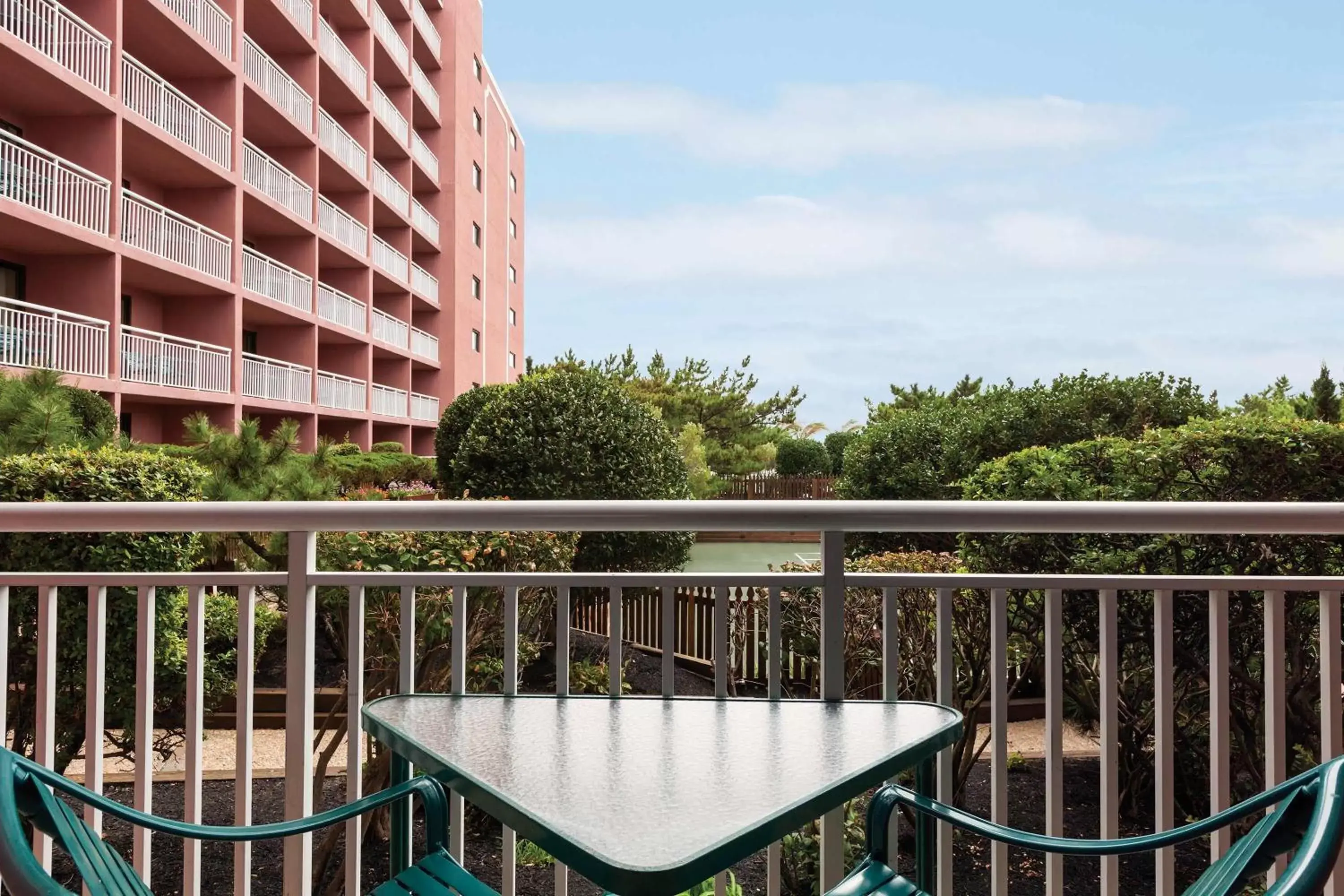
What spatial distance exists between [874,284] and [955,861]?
7776 cm

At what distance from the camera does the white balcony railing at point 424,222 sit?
22.6 metres

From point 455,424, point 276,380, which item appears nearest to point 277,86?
point 276,380

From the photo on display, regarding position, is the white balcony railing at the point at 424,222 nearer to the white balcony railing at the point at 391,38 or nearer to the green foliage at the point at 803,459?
the white balcony railing at the point at 391,38

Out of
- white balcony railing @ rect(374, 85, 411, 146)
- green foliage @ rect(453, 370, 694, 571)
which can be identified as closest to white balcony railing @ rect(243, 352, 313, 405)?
white balcony railing @ rect(374, 85, 411, 146)

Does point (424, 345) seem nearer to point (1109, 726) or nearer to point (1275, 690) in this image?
point (1109, 726)

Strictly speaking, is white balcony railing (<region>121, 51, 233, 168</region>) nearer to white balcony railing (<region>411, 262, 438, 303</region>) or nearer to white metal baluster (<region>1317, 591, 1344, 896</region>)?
white balcony railing (<region>411, 262, 438, 303</region>)

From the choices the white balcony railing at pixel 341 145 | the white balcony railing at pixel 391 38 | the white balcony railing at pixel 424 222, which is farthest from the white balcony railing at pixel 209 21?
the white balcony railing at pixel 424 222

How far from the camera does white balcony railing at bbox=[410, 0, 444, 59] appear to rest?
74.1 ft

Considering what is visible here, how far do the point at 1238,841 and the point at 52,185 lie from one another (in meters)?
12.8

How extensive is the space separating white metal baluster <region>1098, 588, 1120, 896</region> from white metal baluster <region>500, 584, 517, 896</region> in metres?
1.19

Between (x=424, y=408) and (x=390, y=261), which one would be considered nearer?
(x=390, y=261)

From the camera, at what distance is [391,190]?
21.1m

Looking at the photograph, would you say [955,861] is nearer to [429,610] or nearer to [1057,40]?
[429,610]

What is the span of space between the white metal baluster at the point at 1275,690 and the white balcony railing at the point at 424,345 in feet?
71.6
